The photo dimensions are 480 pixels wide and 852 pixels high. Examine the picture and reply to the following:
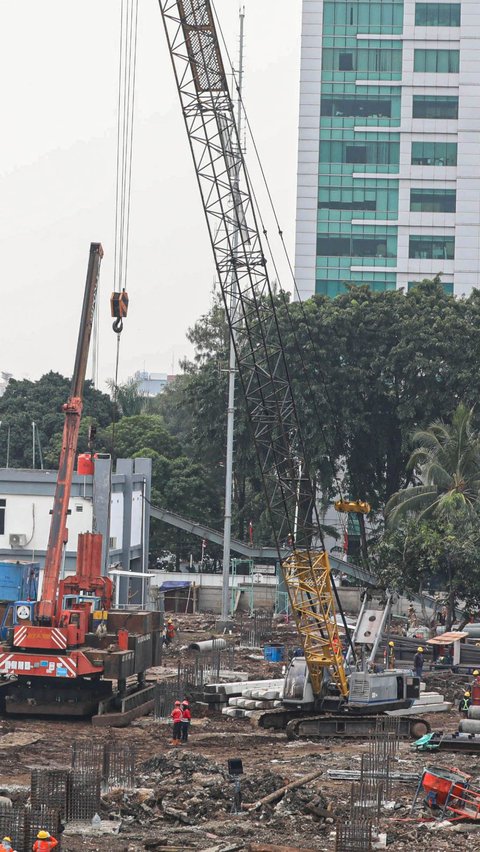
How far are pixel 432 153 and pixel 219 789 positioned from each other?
99175mm

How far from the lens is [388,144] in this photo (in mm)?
119688

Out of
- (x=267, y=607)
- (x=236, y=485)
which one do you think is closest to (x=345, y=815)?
(x=267, y=607)

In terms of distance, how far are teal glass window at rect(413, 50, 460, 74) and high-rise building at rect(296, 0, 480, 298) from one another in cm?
9

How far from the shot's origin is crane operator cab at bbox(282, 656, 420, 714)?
127 ft

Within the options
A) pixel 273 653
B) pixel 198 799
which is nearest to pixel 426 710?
pixel 273 653

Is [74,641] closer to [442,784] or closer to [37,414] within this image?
[442,784]

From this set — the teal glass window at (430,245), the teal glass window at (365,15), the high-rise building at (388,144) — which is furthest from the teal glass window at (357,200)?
the teal glass window at (365,15)

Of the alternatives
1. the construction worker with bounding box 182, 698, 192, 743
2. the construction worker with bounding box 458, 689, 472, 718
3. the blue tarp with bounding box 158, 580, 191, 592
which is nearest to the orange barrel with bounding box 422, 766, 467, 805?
the construction worker with bounding box 182, 698, 192, 743

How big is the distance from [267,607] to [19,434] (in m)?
39.0

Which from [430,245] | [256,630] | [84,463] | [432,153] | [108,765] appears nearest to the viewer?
[108,765]

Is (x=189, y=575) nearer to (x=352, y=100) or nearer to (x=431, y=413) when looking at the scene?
(x=431, y=413)

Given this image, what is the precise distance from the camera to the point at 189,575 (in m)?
79.6

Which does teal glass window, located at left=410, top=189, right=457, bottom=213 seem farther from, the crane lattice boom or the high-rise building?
the crane lattice boom

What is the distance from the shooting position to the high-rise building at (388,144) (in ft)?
390
